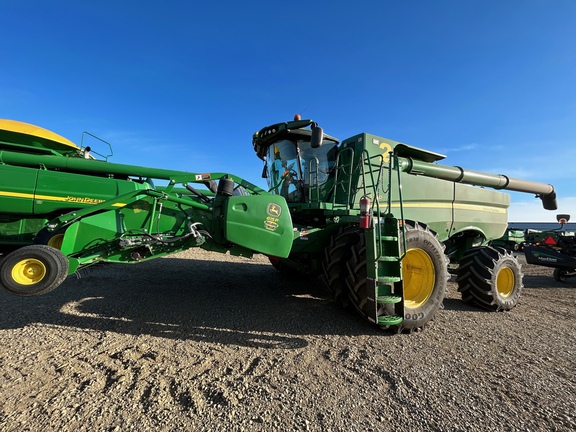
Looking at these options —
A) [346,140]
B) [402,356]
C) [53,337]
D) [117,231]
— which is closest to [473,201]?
[346,140]

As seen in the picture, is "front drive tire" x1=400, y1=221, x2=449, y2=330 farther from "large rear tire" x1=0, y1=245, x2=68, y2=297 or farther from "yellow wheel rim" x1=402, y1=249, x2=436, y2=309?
"large rear tire" x1=0, y1=245, x2=68, y2=297

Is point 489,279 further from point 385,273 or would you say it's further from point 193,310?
point 193,310

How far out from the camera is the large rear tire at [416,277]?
10.3ft

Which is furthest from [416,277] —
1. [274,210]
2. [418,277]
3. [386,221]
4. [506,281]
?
[274,210]

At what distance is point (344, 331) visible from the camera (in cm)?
321

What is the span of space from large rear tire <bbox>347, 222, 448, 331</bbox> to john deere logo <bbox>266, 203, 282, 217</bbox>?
3.07 feet

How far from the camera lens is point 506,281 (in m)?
4.64

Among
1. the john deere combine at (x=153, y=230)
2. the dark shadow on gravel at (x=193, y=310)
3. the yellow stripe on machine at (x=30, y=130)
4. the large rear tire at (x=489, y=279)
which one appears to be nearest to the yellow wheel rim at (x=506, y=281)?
the large rear tire at (x=489, y=279)

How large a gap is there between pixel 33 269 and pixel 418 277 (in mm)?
4098

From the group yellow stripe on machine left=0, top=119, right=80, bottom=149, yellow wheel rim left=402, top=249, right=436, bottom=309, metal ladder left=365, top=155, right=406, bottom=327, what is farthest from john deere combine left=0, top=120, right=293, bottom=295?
yellow stripe on machine left=0, top=119, right=80, bottom=149

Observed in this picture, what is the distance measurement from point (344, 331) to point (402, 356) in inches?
27.8

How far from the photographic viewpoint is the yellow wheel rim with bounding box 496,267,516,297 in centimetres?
455

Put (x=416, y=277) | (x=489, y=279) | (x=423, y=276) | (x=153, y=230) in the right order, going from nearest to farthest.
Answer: (x=153, y=230), (x=423, y=276), (x=416, y=277), (x=489, y=279)

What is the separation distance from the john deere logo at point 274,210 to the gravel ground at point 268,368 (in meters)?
1.27
